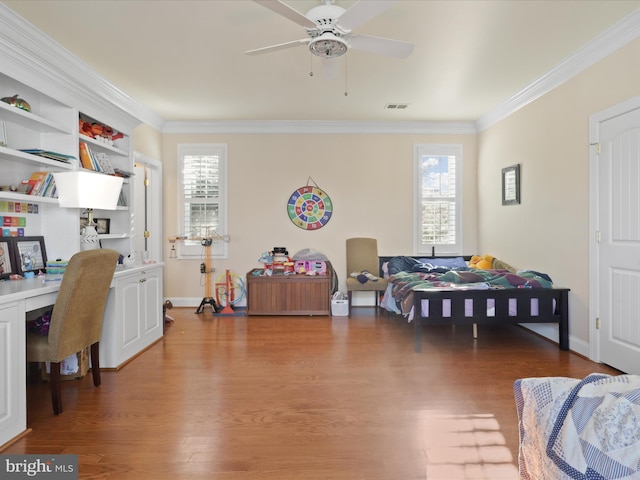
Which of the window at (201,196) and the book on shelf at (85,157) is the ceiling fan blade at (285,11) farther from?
the window at (201,196)

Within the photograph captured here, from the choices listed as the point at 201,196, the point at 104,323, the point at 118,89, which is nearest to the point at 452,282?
the point at 104,323

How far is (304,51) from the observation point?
330 cm

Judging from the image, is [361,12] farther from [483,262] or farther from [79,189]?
[483,262]

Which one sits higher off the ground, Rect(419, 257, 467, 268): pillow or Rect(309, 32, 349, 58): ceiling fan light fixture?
Rect(309, 32, 349, 58): ceiling fan light fixture

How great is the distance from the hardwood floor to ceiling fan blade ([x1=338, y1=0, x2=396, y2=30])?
7.78ft

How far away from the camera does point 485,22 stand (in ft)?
9.29

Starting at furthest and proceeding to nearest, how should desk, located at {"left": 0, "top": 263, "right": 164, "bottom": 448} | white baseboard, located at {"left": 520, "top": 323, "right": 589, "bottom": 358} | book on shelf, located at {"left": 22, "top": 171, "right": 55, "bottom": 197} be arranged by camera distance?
white baseboard, located at {"left": 520, "top": 323, "right": 589, "bottom": 358}, book on shelf, located at {"left": 22, "top": 171, "right": 55, "bottom": 197}, desk, located at {"left": 0, "top": 263, "right": 164, "bottom": 448}

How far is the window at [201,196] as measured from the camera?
5512 mm

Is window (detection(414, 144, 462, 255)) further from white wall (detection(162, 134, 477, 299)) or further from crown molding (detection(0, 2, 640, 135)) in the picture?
crown molding (detection(0, 2, 640, 135))

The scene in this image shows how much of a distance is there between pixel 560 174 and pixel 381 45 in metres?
2.32

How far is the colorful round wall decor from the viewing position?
5531 millimetres

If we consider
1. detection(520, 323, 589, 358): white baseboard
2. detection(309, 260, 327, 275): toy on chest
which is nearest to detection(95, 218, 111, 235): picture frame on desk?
detection(309, 260, 327, 275): toy on chest

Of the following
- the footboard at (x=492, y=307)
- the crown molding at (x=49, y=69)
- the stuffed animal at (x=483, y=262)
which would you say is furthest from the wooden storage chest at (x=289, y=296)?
the crown molding at (x=49, y=69)

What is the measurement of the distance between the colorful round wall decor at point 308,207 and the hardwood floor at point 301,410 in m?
2.06
